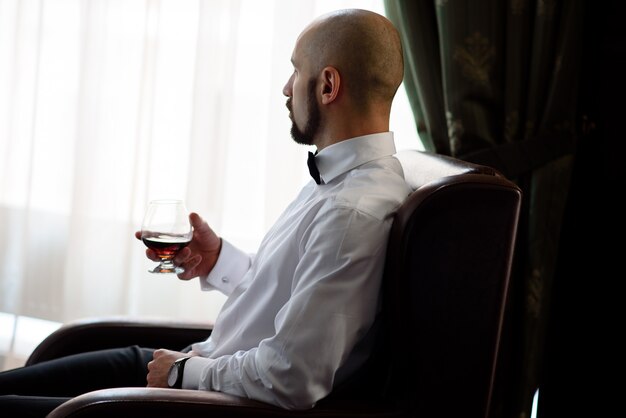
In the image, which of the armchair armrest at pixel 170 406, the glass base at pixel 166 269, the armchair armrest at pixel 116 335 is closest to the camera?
the armchair armrest at pixel 170 406

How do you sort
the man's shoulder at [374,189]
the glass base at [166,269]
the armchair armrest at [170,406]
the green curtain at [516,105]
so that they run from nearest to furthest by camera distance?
the armchair armrest at [170,406]
the man's shoulder at [374,189]
the glass base at [166,269]
the green curtain at [516,105]

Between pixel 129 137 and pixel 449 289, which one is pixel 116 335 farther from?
pixel 129 137

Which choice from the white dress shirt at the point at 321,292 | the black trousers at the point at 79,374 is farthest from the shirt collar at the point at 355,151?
the black trousers at the point at 79,374

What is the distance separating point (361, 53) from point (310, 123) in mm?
192

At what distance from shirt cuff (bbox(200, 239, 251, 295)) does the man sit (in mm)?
100

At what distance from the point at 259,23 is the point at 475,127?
0.86 meters

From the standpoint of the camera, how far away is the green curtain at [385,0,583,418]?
2305 millimetres

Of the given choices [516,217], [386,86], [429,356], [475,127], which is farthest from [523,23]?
[429,356]

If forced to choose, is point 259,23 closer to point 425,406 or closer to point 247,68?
point 247,68

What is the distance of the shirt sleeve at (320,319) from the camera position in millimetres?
1465

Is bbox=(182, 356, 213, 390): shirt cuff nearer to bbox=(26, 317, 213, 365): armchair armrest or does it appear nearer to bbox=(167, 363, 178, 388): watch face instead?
bbox=(167, 363, 178, 388): watch face

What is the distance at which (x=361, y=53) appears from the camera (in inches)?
65.2

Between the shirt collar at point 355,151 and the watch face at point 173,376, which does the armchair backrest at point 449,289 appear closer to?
the shirt collar at point 355,151

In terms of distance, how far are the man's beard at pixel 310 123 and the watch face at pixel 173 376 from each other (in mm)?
552
